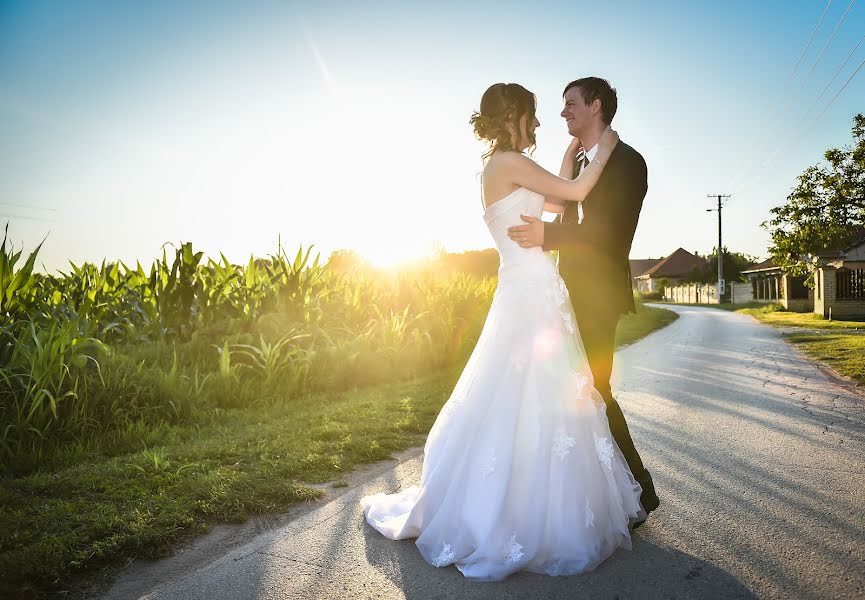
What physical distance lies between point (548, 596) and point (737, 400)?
6077mm

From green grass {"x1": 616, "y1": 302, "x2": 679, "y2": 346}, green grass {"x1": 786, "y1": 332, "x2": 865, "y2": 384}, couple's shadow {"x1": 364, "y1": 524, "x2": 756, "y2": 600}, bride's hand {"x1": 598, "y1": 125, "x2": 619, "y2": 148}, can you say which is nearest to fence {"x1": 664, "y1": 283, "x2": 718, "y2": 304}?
green grass {"x1": 616, "y1": 302, "x2": 679, "y2": 346}

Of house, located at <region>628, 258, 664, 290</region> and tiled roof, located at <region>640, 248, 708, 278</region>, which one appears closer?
tiled roof, located at <region>640, 248, 708, 278</region>

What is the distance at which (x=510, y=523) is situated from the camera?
3.05 m

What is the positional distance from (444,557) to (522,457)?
2.10 feet

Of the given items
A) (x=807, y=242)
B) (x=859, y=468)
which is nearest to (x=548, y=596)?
(x=859, y=468)

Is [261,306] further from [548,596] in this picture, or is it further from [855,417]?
[855,417]

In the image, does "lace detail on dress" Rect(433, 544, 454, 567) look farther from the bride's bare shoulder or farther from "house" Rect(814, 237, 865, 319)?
"house" Rect(814, 237, 865, 319)

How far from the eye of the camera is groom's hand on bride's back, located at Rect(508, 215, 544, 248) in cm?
346

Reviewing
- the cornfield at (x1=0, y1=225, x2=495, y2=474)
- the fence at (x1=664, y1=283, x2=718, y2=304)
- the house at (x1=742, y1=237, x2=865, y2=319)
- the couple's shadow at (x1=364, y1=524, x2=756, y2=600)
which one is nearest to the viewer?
the couple's shadow at (x1=364, y1=524, x2=756, y2=600)

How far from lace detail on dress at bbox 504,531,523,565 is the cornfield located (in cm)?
377

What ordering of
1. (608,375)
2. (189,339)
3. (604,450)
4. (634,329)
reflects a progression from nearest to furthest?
(604,450), (608,375), (189,339), (634,329)

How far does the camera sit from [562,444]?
3.18m

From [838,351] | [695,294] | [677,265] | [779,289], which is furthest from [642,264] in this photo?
[838,351]

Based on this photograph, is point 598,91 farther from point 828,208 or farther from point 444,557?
point 828,208
